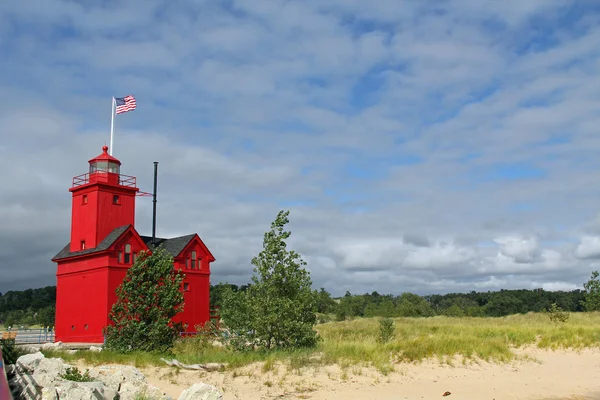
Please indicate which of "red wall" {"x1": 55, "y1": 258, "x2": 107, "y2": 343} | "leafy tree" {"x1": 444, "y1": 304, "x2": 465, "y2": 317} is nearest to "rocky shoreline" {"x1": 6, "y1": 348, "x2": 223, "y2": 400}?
"red wall" {"x1": 55, "y1": 258, "x2": 107, "y2": 343}

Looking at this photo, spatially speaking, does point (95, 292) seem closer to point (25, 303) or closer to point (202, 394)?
point (202, 394)

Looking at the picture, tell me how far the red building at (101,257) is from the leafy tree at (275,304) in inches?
530

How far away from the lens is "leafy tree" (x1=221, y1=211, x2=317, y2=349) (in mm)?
20766

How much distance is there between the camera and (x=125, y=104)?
37.1 m

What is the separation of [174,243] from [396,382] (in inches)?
967

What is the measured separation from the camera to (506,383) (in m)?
19.1

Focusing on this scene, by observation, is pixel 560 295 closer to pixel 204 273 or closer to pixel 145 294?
pixel 204 273

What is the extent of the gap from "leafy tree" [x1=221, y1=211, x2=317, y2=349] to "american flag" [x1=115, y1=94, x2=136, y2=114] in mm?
19485

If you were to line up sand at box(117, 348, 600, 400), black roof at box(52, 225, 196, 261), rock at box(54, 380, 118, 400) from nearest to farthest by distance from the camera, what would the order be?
rock at box(54, 380, 118, 400) → sand at box(117, 348, 600, 400) → black roof at box(52, 225, 196, 261)

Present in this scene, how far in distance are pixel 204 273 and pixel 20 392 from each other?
27720 millimetres

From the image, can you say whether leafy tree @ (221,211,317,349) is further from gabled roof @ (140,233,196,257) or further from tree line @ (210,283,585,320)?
tree line @ (210,283,585,320)

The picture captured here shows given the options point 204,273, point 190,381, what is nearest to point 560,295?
point 204,273

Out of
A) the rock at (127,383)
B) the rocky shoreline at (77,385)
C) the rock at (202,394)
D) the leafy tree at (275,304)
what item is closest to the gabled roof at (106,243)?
the leafy tree at (275,304)

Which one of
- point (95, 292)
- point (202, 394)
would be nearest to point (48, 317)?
point (95, 292)
